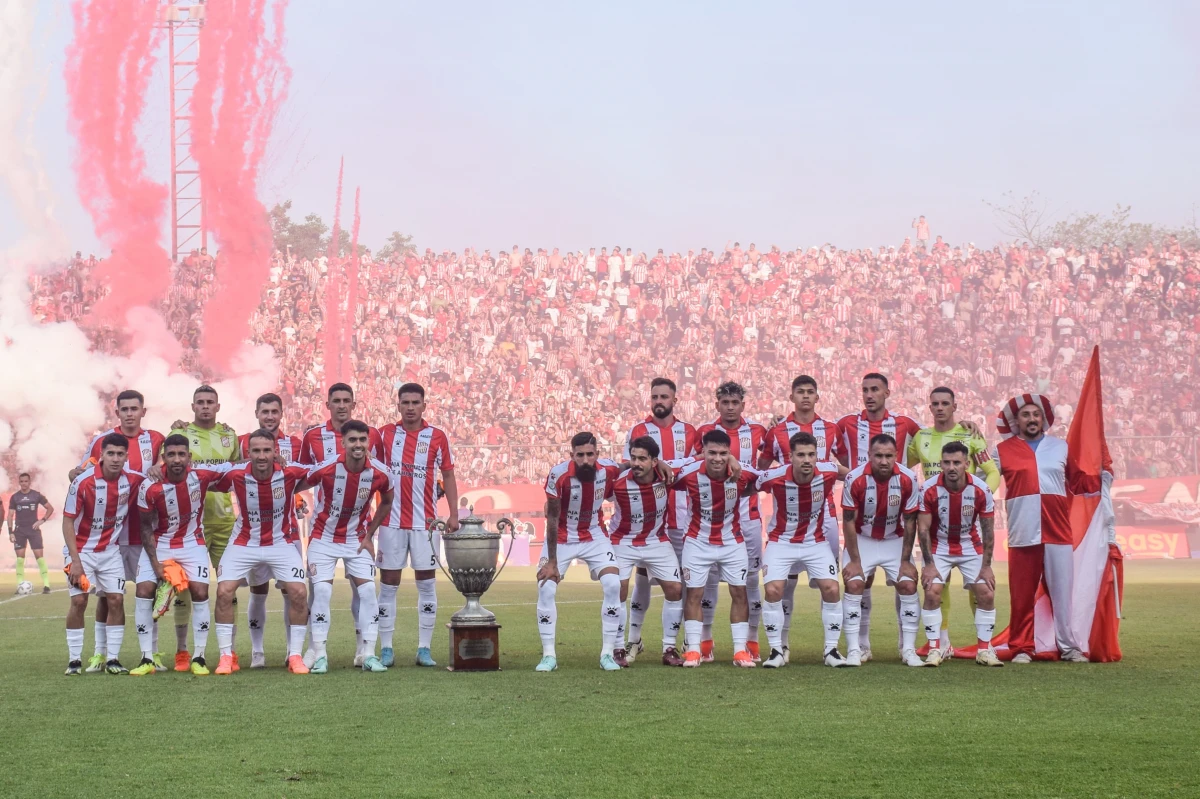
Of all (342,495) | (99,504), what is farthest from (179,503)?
(342,495)

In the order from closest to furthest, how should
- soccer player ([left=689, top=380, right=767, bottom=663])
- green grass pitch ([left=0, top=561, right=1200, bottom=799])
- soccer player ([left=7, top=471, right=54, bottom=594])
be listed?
green grass pitch ([left=0, top=561, right=1200, bottom=799])
soccer player ([left=689, top=380, right=767, bottom=663])
soccer player ([left=7, top=471, right=54, bottom=594])

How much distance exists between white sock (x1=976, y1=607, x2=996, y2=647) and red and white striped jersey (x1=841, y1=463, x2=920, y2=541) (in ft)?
2.93

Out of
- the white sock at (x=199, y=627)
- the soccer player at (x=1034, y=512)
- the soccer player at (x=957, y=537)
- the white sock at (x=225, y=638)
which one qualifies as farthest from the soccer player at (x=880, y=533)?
the white sock at (x=199, y=627)

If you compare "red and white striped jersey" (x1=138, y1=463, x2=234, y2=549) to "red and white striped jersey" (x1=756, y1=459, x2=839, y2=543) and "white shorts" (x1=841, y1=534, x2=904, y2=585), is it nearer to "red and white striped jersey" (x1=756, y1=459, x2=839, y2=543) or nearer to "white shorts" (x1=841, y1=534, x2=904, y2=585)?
"red and white striped jersey" (x1=756, y1=459, x2=839, y2=543)

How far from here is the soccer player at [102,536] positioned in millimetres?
9305

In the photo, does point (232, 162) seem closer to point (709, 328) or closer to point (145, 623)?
point (709, 328)

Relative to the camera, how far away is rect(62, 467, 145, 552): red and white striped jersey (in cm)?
935

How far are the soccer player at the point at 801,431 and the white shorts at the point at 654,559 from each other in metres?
0.93

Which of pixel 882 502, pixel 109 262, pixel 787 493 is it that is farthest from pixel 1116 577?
pixel 109 262

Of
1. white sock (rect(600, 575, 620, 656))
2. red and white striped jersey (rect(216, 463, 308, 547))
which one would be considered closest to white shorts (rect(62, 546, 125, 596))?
red and white striped jersey (rect(216, 463, 308, 547))

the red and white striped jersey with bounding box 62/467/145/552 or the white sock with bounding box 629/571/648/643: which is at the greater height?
the red and white striped jersey with bounding box 62/467/145/552

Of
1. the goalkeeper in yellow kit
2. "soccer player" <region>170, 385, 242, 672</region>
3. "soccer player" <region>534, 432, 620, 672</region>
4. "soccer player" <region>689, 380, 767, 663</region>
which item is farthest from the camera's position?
the goalkeeper in yellow kit

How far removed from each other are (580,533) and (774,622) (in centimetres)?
154

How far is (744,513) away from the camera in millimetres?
10164
